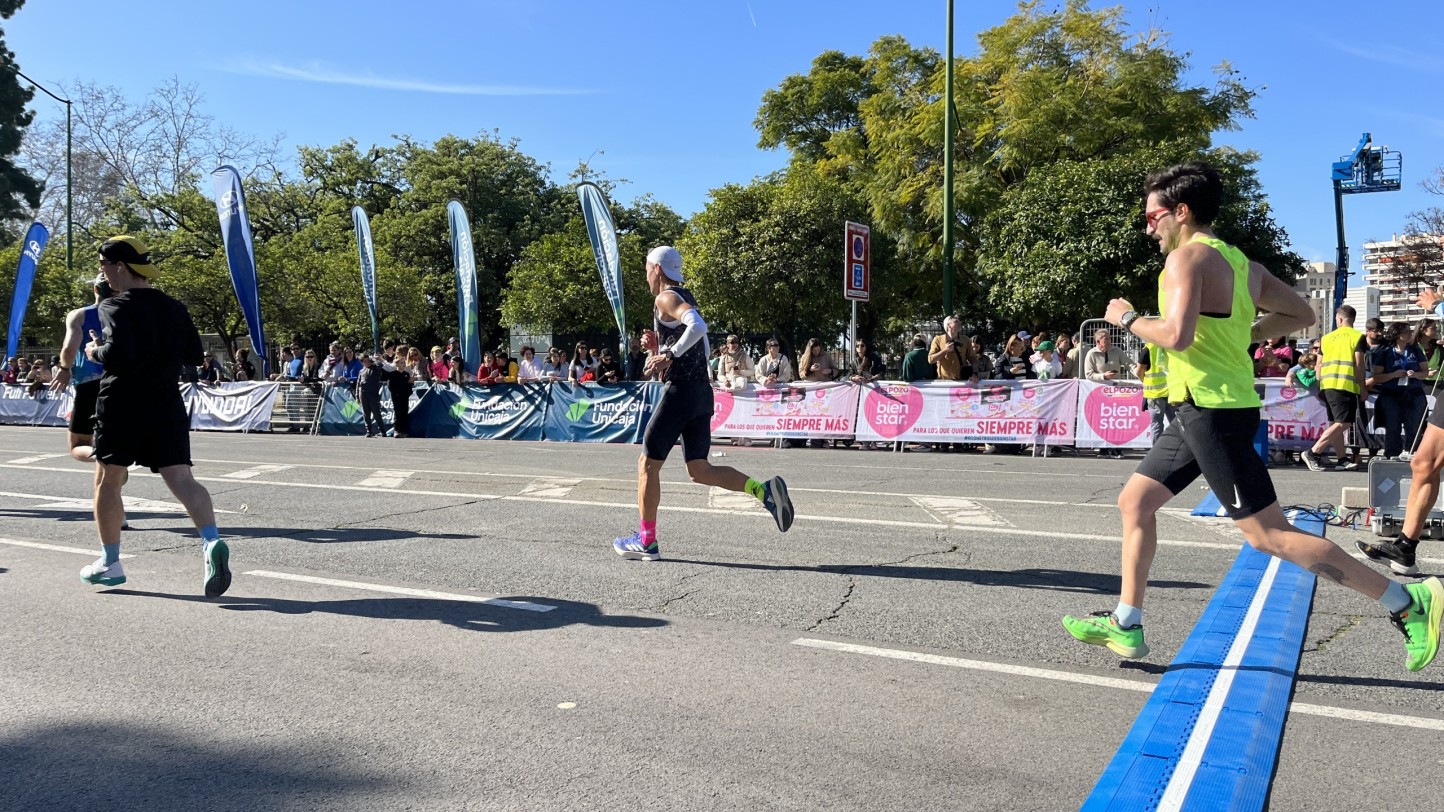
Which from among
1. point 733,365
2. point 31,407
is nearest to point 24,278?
point 31,407

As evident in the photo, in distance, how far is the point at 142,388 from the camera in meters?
5.26

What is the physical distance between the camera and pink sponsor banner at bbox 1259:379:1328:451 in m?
12.9

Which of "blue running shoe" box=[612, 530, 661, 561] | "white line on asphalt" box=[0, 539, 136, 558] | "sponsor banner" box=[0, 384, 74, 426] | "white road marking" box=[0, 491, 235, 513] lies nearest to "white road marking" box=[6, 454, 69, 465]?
"white road marking" box=[0, 491, 235, 513]

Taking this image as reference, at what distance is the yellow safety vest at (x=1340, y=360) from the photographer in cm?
1115

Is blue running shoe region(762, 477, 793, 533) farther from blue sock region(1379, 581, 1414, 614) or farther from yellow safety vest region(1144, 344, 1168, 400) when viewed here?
blue sock region(1379, 581, 1414, 614)

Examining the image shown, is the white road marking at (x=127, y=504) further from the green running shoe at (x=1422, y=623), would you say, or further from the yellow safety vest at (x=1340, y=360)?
the yellow safety vest at (x=1340, y=360)

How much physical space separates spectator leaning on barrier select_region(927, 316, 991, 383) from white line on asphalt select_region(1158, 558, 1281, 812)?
33.8 ft

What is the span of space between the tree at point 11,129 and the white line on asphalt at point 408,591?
4235 centimetres

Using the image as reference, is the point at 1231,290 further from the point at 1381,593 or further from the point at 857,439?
the point at 857,439

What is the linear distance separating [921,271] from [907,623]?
2925 centimetres

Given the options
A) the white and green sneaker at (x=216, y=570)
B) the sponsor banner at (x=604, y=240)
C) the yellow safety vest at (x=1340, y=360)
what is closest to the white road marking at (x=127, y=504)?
the white and green sneaker at (x=216, y=570)

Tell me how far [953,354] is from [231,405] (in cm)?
1486

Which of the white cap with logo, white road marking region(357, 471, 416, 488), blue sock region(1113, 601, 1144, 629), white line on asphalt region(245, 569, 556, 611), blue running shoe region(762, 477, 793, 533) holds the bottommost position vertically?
white line on asphalt region(245, 569, 556, 611)


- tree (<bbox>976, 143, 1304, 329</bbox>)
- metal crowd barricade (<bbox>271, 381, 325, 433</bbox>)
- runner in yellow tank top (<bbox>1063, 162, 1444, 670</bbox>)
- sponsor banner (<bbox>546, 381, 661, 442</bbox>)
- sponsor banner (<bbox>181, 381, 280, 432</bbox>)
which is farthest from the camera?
tree (<bbox>976, 143, 1304, 329</bbox>)
